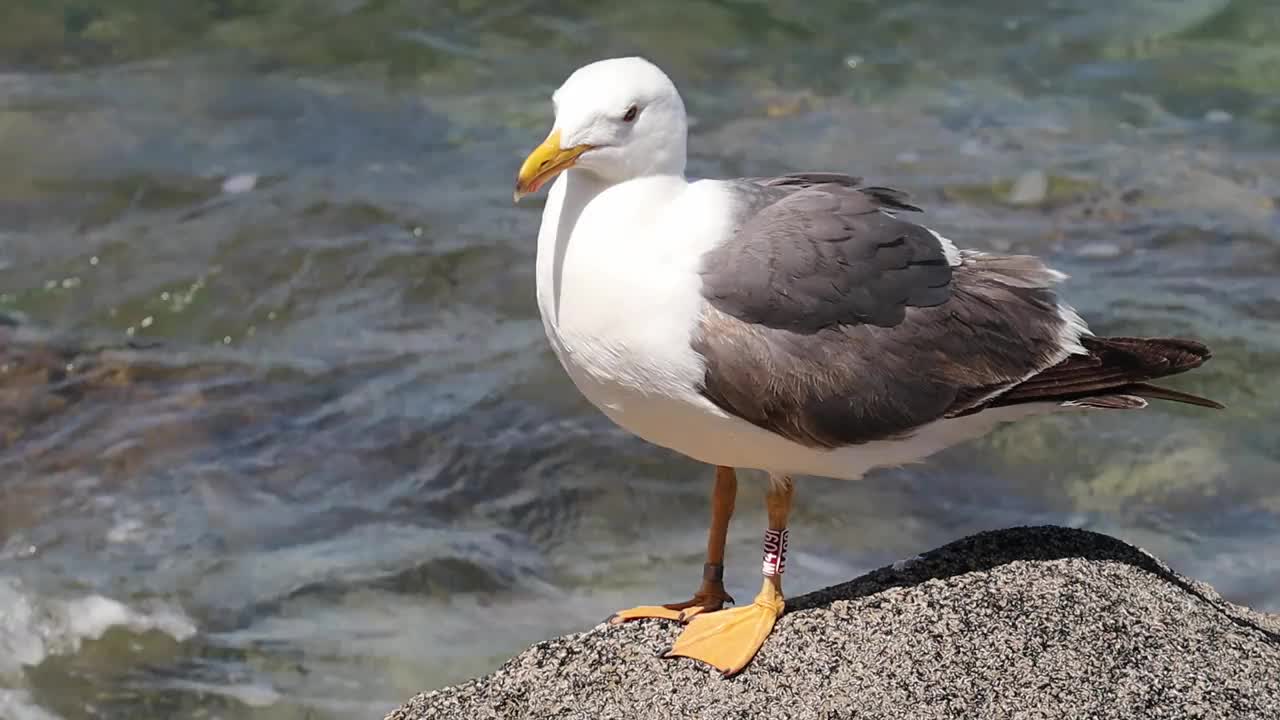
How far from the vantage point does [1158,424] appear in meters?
7.63

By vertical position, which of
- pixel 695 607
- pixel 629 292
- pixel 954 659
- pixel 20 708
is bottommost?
pixel 20 708

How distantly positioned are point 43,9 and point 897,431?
10.4 meters

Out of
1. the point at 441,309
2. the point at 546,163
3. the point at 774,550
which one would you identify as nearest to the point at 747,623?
the point at 774,550

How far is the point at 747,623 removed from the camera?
419cm

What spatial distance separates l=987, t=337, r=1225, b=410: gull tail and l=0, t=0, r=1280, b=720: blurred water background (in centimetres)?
232

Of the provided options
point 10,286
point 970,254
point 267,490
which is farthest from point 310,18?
point 970,254

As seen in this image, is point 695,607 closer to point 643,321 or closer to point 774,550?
point 774,550

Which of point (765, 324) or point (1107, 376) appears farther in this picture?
point (1107, 376)

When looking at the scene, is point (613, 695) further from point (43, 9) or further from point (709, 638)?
point (43, 9)

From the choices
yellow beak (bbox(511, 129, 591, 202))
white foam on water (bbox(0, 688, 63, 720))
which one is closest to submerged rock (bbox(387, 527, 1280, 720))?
yellow beak (bbox(511, 129, 591, 202))

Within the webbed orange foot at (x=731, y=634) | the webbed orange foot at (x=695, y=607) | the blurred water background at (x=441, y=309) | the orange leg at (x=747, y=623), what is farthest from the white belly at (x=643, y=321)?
the blurred water background at (x=441, y=309)

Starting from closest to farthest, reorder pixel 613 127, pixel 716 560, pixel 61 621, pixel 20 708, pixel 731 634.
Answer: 1. pixel 613 127
2. pixel 731 634
3. pixel 716 560
4. pixel 20 708
5. pixel 61 621

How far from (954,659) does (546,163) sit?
5.22 feet

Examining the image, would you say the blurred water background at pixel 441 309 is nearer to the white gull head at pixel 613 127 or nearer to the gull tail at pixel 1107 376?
the gull tail at pixel 1107 376
